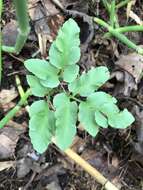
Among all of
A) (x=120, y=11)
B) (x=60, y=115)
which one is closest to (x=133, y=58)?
(x=120, y=11)

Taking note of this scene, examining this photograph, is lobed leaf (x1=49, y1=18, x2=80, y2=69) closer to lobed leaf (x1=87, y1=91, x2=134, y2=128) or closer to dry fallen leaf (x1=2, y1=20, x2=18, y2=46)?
lobed leaf (x1=87, y1=91, x2=134, y2=128)

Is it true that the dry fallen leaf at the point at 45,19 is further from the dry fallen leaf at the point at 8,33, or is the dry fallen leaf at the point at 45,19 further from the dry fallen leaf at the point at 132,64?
the dry fallen leaf at the point at 132,64

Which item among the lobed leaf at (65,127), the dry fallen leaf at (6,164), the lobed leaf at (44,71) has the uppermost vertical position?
the lobed leaf at (44,71)

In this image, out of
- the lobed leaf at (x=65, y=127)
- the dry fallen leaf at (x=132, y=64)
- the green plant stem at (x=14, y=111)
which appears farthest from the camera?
the dry fallen leaf at (x=132, y=64)

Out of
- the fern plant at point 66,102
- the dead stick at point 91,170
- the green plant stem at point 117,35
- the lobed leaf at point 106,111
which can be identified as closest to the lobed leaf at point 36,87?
the fern plant at point 66,102

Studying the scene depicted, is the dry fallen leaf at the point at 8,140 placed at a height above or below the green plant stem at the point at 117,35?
below

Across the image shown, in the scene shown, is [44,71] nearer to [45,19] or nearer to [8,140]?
[8,140]

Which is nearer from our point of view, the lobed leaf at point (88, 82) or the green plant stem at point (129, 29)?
the lobed leaf at point (88, 82)

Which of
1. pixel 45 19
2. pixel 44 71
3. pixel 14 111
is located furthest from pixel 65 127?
pixel 45 19

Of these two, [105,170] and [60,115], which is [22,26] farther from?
[105,170]
